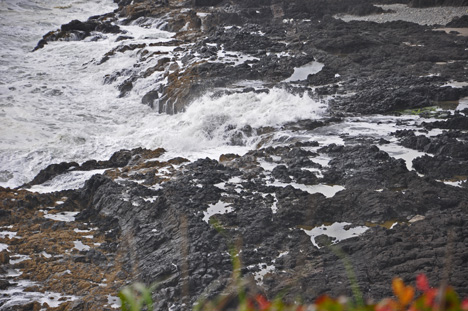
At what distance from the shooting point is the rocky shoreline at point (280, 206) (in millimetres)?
5426

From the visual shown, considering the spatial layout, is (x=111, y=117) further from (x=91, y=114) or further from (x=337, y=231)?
(x=337, y=231)

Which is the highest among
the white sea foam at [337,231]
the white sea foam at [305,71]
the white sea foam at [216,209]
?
the white sea foam at [337,231]

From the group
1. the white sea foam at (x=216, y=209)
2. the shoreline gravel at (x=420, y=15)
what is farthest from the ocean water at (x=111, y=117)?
the shoreline gravel at (x=420, y=15)

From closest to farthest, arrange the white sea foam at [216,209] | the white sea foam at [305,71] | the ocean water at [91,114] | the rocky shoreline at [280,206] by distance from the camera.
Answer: the rocky shoreline at [280,206] < the white sea foam at [216,209] < the ocean water at [91,114] < the white sea foam at [305,71]

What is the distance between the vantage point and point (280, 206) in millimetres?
7129

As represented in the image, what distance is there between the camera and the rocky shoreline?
17.8ft

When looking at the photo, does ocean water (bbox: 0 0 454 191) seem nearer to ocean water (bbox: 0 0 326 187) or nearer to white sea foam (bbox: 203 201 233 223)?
ocean water (bbox: 0 0 326 187)

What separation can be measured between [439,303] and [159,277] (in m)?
5.19

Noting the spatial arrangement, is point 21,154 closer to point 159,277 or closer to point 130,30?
point 159,277

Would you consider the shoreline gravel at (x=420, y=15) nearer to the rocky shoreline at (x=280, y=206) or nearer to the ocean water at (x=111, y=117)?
the rocky shoreline at (x=280, y=206)

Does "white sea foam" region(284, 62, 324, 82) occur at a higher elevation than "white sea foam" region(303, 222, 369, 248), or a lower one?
lower

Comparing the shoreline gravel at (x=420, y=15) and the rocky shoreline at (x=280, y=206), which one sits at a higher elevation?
the shoreline gravel at (x=420, y=15)

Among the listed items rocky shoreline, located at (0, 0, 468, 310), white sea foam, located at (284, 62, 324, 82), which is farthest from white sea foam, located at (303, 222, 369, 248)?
white sea foam, located at (284, 62, 324, 82)

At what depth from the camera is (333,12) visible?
24.9m
